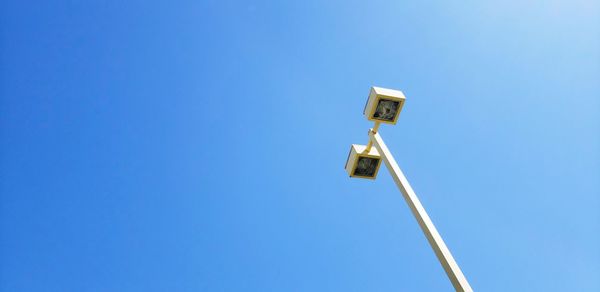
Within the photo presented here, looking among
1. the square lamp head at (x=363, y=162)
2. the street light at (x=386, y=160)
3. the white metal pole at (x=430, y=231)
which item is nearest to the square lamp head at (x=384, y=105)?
the street light at (x=386, y=160)

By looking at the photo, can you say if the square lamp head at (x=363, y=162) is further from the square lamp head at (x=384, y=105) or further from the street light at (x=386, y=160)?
the square lamp head at (x=384, y=105)

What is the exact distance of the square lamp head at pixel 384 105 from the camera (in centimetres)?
540

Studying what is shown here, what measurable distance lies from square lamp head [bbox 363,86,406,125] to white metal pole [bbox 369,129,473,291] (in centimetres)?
38

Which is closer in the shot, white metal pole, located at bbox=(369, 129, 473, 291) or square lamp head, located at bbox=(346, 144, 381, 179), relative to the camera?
white metal pole, located at bbox=(369, 129, 473, 291)

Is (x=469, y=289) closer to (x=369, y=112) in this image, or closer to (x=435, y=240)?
(x=435, y=240)

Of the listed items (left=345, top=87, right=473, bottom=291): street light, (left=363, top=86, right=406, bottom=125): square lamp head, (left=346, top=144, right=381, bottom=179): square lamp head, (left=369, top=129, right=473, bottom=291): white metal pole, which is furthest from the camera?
(left=346, top=144, right=381, bottom=179): square lamp head

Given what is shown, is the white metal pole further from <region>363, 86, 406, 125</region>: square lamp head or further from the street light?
<region>363, 86, 406, 125</region>: square lamp head

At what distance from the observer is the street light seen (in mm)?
3953

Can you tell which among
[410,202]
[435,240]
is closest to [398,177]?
[410,202]

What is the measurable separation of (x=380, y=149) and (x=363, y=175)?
2.58 feet

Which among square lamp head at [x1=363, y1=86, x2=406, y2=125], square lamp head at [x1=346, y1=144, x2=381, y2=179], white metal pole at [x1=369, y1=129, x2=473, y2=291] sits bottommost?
square lamp head at [x1=346, y1=144, x2=381, y2=179]

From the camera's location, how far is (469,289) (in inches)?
138

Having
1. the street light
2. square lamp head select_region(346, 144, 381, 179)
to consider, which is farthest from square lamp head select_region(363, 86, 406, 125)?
square lamp head select_region(346, 144, 381, 179)

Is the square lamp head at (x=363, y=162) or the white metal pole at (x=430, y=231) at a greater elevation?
the white metal pole at (x=430, y=231)
